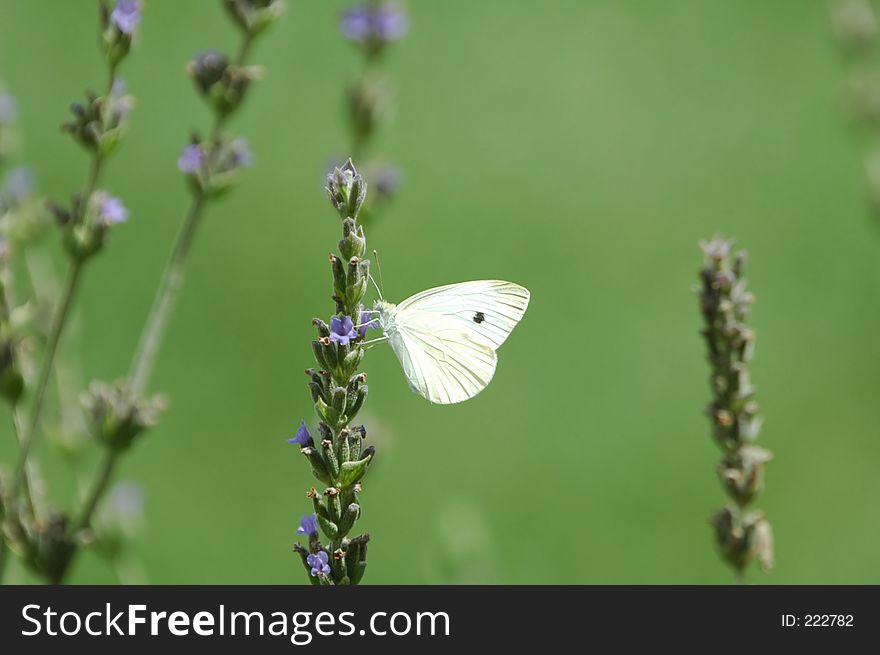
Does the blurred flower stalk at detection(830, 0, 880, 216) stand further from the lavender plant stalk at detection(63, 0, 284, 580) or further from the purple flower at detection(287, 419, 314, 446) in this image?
the purple flower at detection(287, 419, 314, 446)

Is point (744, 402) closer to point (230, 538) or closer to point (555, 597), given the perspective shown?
point (555, 597)

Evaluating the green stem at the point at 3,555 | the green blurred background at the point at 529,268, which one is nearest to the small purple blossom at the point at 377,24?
the green stem at the point at 3,555

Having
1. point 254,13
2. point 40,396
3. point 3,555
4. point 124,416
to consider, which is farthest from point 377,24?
point 3,555

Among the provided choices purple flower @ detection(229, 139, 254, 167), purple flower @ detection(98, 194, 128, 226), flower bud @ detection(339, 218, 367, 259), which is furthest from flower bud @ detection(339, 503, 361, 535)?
purple flower @ detection(229, 139, 254, 167)

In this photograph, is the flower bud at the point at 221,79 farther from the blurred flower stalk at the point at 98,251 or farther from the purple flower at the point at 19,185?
the purple flower at the point at 19,185

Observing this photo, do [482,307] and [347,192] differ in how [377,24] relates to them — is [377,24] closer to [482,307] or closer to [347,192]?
[482,307]

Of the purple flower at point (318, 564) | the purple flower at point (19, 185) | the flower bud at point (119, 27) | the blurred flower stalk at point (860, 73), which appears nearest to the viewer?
the purple flower at point (318, 564)

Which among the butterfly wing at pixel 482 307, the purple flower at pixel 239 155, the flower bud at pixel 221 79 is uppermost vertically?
the flower bud at pixel 221 79
